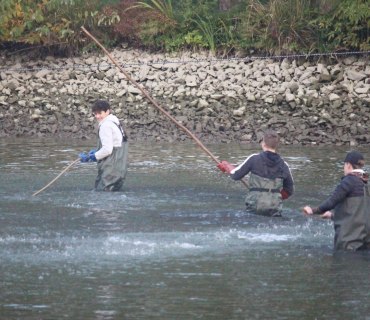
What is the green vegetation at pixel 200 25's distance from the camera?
101ft

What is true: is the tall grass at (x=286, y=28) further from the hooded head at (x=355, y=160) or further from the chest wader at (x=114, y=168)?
the hooded head at (x=355, y=160)

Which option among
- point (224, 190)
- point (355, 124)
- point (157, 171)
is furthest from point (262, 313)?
point (355, 124)

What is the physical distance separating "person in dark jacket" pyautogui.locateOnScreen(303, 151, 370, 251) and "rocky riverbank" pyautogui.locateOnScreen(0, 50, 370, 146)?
44.3 ft

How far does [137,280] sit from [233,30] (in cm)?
2114

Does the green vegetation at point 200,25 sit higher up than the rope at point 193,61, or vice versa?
the green vegetation at point 200,25

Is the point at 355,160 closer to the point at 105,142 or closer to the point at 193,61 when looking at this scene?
the point at 105,142

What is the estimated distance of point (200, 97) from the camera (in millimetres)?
29719

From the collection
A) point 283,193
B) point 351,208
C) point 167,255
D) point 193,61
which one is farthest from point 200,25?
point 167,255

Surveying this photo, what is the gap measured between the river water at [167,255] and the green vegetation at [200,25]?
1037cm

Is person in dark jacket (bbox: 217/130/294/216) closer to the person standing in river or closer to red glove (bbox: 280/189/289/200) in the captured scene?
red glove (bbox: 280/189/289/200)

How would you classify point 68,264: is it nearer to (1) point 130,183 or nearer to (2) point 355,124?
(1) point 130,183

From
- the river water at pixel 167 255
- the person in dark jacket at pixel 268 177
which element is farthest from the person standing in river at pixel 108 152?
the person in dark jacket at pixel 268 177

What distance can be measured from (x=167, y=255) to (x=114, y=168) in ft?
17.5

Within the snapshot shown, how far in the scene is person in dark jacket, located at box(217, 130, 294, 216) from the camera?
51.4 ft
